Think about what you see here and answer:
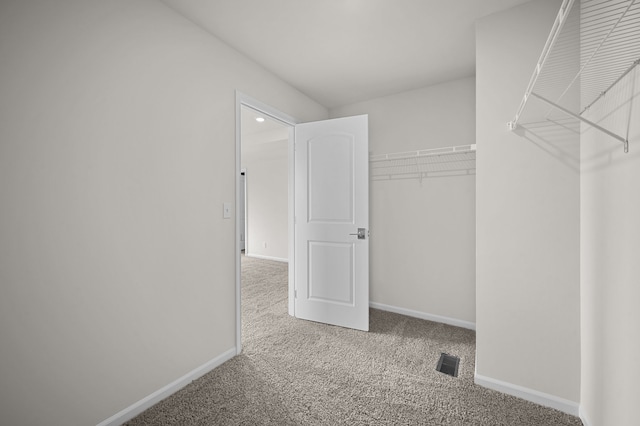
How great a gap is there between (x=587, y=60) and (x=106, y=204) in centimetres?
228

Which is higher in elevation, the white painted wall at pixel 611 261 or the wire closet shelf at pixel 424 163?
the wire closet shelf at pixel 424 163

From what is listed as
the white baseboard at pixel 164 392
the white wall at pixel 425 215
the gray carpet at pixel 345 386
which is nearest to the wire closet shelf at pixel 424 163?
the white wall at pixel 425 215

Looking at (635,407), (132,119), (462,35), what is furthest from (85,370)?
(462,35)

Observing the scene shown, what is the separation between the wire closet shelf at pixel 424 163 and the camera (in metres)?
2.72

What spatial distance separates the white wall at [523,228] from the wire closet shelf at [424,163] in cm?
81

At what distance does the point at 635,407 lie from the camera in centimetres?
104

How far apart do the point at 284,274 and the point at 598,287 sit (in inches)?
158

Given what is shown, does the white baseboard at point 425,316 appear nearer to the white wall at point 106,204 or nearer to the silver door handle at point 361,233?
the silver door handle at point 361,233

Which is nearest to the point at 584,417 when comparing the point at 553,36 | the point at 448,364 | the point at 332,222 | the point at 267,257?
the point at 448,364

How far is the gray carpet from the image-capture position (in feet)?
5.25

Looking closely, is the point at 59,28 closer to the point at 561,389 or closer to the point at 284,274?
the point at 561,389

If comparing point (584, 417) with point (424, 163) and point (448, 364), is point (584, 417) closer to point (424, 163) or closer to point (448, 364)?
point (448, 364)

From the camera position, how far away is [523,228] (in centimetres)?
174

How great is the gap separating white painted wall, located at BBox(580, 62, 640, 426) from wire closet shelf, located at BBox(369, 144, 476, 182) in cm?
115
